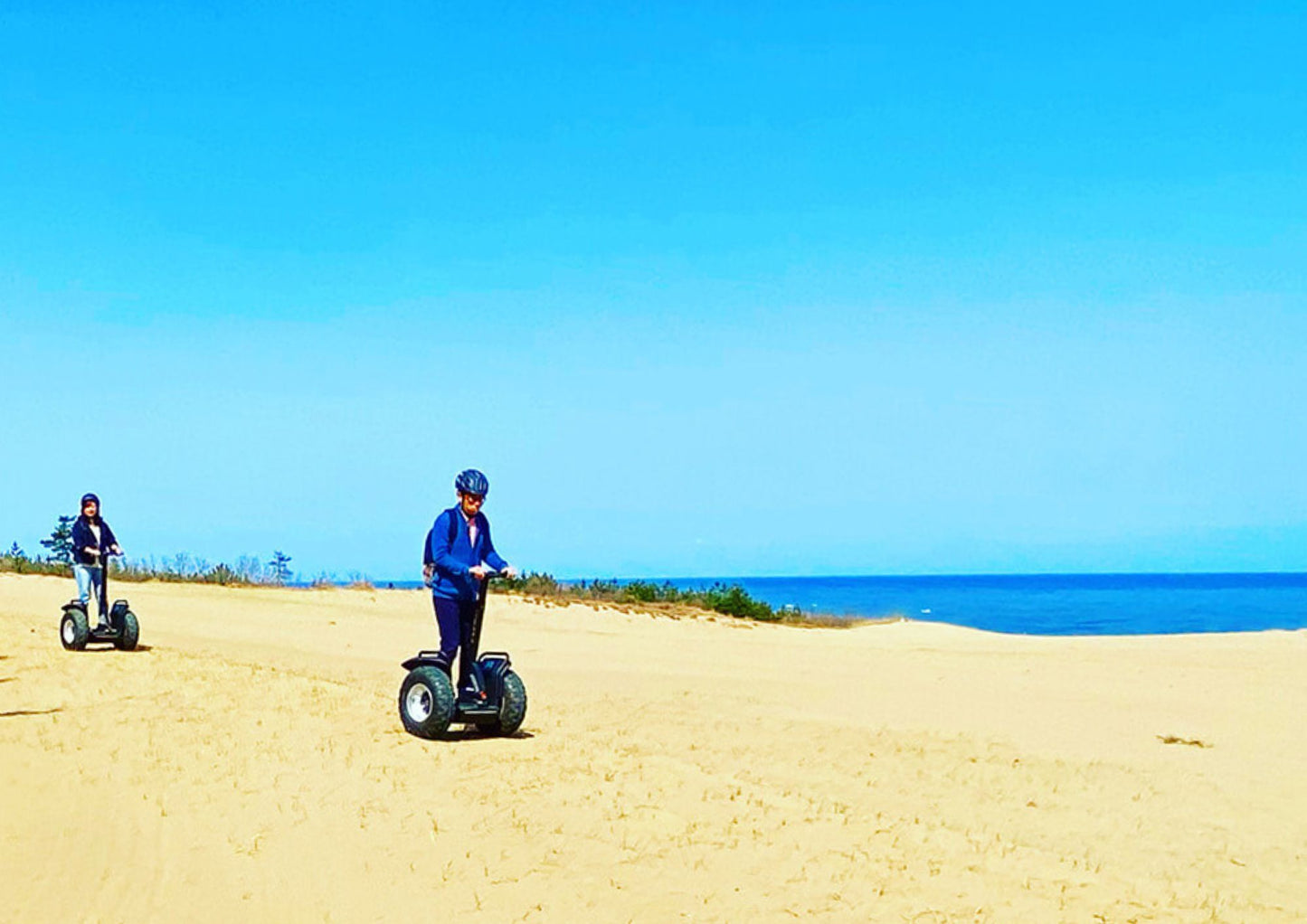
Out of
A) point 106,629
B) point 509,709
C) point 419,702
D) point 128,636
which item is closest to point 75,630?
point 106,629

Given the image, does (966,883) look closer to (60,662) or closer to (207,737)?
(207,737)

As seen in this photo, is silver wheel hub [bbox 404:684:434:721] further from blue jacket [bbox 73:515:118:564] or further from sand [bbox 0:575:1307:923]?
blue jacket [bbox 73:515:118:564]

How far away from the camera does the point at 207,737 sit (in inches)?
430

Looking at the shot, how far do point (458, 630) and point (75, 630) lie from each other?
30.2ft

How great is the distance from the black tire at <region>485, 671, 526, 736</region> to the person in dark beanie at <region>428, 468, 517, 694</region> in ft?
1.18

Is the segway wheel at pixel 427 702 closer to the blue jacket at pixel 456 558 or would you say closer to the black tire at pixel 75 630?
the blue jacket at pixel 456 558

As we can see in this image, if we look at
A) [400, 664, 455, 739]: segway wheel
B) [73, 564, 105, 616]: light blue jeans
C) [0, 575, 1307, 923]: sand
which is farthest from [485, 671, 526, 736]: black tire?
[73, 564, 105, 616]: light blue jeans

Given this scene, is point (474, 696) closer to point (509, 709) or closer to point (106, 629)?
point (509, 709)

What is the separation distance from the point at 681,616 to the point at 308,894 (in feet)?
78.3

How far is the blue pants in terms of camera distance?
36.3 feet

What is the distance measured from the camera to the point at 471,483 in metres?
11.1

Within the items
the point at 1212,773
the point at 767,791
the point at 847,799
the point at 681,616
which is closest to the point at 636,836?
the point at 767,791

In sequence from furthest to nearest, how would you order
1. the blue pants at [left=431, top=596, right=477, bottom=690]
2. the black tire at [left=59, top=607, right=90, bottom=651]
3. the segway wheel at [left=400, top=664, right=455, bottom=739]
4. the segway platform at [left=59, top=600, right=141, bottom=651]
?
the segway platform at [left=59, top=600, right=141, bottom=651] < the black tire at [left=59, top=607, right=90, bottom=651] < the blue pants at [left=431, top=596, right=477, bottom=690] < the segway wheel at [left=400, top=664, right=455, bottom=739]

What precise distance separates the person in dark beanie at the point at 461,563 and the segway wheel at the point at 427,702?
0.27 metres
